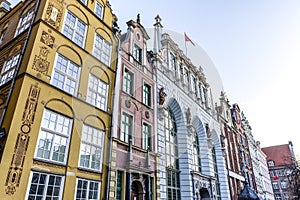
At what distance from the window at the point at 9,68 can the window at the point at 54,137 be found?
240 centimetres

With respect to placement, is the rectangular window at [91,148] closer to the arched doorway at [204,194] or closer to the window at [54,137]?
the window at [54,137]

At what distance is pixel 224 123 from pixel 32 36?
2488 centimetres

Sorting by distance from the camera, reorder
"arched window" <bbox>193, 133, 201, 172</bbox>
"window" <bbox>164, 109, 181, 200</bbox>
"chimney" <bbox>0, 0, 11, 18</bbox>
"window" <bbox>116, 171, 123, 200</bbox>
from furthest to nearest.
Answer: "arched window" <bbox>193, 133, 201, 172</bbox> < "window" <bbox>164, 109, 181, 200</bbox> < "chimney" <bbox>0, 0, 11, 18</bbox> < "window" <bbox>116, 171, 123, 200</bbox>

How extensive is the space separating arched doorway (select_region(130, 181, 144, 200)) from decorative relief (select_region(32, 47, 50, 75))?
6.89 meters

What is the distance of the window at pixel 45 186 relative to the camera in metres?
7.50

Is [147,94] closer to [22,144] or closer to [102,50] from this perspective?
[102,50]

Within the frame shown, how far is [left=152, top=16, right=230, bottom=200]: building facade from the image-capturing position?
1602cm

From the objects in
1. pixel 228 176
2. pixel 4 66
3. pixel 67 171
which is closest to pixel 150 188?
pixel 67 171

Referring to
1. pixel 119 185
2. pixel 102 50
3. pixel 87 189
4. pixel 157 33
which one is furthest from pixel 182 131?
pixel 87 189

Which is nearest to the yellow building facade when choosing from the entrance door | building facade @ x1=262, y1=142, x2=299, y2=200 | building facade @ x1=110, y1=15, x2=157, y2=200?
building facade @ x1=110, y1=15, x2=157, y2=200

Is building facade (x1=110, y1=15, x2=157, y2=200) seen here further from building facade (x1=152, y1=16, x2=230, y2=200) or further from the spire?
the spire

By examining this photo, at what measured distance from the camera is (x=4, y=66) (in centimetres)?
1042

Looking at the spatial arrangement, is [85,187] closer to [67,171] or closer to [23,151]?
[67,171]

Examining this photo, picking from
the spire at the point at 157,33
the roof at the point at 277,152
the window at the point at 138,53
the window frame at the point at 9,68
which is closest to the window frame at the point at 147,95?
the window at the point at 138,53
